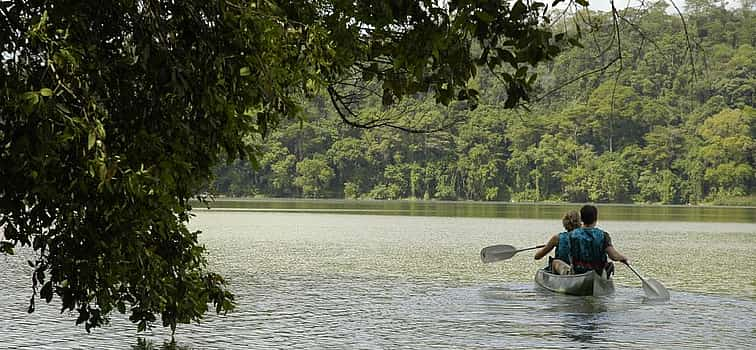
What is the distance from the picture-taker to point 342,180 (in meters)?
72.1

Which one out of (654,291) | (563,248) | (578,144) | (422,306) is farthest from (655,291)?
(578,144)

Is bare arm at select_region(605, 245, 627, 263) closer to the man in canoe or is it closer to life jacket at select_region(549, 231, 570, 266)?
the man in canoe

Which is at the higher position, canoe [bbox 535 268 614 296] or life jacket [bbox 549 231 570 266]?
life jacket [bbox 549 231 570 266]

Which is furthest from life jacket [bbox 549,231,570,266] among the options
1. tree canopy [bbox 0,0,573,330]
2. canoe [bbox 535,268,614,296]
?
tree canopy [bbox 0,0,573,330]

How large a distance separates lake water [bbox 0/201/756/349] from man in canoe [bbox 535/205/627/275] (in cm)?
38

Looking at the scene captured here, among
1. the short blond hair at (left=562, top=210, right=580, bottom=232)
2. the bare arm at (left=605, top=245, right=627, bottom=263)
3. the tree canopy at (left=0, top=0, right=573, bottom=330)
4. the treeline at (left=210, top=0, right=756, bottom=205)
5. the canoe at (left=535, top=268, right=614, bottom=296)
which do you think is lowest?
the canoe at (left=535, top=268, right=614, bottom=296)

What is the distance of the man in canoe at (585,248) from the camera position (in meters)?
11.5

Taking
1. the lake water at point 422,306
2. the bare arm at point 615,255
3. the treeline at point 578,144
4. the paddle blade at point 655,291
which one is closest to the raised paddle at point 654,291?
the paddle blade at point 655,291

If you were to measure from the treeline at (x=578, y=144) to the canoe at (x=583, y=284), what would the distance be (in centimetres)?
4670

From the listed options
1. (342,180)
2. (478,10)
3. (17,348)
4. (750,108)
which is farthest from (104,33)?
(342,180)

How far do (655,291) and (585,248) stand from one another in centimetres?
94

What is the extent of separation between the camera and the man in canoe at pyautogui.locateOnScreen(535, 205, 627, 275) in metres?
11.5

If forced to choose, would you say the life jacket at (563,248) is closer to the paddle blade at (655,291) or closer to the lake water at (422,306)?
the lake water at (422,306)

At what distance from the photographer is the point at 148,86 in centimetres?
423
